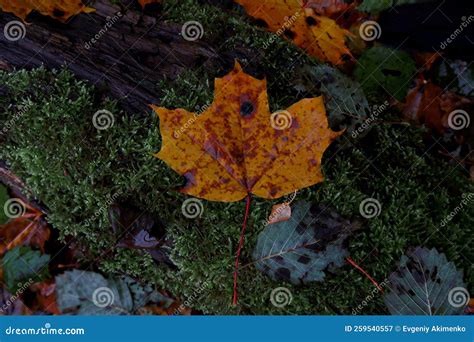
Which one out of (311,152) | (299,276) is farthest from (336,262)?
(311,152)

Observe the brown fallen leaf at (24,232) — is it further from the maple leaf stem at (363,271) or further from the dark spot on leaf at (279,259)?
the maple leaf stem at (363,271)

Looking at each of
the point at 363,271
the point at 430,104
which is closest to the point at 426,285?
the point at 363,271

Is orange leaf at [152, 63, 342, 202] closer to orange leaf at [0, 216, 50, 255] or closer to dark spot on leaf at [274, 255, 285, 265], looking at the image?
dark spot on leaf at [274, 255, 285, 265]

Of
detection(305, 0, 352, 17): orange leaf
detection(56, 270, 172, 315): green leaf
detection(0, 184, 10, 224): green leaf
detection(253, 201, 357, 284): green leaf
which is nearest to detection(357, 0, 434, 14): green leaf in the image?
detection(305, 0, 352, 17): orange leaf

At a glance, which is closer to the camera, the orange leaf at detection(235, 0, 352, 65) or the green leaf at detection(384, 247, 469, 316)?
the green leaf at detection(384, 247, 469, 316)
